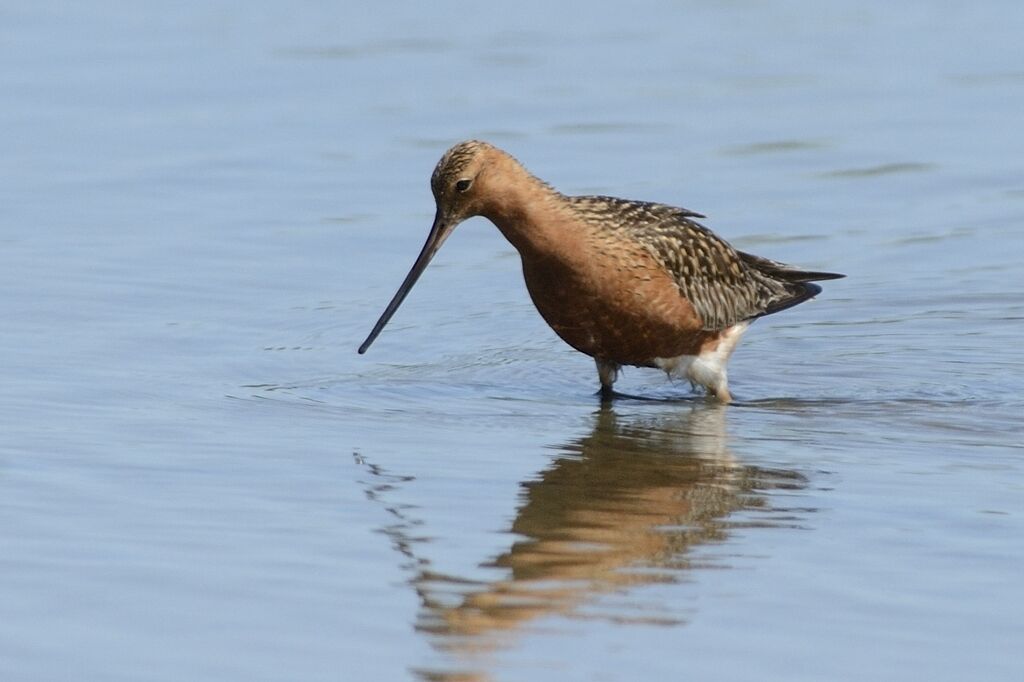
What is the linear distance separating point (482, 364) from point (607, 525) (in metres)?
2.97

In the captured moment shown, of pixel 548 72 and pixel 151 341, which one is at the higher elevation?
pixel 548 72

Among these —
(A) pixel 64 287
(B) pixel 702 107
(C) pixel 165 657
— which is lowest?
(C) pixel 165 657

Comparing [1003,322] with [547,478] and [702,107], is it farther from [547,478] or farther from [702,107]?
[702,107]

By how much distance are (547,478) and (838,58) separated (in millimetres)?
9229

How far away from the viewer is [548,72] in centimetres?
1611

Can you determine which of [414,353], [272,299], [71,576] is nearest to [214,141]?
[272,299]

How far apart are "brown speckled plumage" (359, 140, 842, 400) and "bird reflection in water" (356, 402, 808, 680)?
1.39 ft

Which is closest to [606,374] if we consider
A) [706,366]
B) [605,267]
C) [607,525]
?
[706,366]

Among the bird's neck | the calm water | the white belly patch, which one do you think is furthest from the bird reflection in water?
the bird's neck

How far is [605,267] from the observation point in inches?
370

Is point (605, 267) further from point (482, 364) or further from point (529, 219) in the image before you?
point (482, 364)

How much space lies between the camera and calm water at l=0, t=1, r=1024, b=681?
20.3ft

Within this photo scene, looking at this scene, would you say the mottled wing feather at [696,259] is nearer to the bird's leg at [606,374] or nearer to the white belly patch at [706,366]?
the white belly patch at [706,366]

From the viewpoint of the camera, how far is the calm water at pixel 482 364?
244 inches
